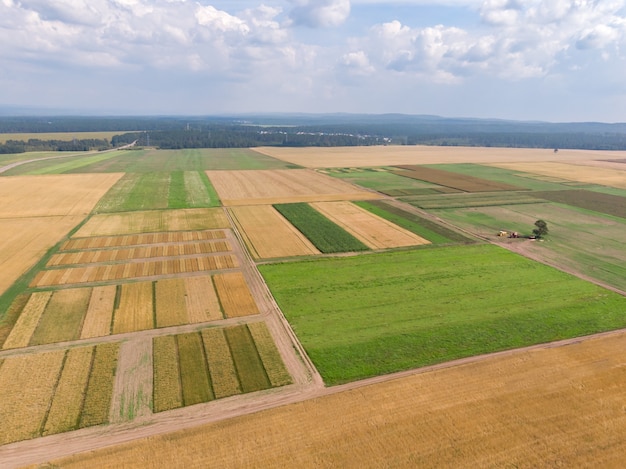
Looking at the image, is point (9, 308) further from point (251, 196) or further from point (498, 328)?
point (251, 196)

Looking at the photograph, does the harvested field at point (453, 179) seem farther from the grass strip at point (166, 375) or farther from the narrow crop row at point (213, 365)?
the grass strip at point (166, 375)

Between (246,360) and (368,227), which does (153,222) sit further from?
(246,360)

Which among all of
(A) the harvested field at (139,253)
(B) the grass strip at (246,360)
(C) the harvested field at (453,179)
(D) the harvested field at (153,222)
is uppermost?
(C) the harvested field at (453,179)

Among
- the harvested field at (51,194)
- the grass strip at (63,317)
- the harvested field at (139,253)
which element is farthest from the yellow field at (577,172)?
the harvested field at (51,194)

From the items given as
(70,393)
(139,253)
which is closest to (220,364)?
(70,393)

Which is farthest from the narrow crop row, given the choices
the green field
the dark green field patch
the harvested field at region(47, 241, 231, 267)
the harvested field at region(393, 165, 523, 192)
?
the harvested field at region(393, 165, 523, 192)

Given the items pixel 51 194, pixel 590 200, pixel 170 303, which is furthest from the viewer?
pixel 590 200
